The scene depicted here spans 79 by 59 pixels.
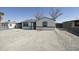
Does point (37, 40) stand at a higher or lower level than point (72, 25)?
lower

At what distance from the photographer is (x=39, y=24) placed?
398 centimetres

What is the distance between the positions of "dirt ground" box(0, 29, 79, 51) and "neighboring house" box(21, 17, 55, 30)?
12cm

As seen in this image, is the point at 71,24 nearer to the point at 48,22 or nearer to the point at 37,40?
the point at 48,22

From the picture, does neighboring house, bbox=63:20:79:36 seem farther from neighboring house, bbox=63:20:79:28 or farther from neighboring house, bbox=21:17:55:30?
neighboring house, bbox=21:17:55:30

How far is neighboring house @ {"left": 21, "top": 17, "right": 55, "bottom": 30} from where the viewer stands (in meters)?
3.89

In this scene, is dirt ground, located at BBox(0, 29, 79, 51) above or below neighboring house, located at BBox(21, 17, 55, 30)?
below

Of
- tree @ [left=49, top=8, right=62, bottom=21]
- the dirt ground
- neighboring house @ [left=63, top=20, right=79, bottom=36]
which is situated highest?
tree @ [left=49, top=8, right=62, bottom=21]

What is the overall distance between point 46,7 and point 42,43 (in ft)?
3.12

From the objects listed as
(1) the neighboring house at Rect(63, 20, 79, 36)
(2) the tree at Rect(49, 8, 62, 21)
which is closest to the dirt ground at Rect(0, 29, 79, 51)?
(1) the neighboring house at Rect(63, 20, 79, 36)

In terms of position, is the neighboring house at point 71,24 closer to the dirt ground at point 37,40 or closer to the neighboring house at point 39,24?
the dirt ground at point 37,40

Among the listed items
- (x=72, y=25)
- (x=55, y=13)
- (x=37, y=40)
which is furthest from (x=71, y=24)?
(x=37, y=40)

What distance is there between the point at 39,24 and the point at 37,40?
47 cm

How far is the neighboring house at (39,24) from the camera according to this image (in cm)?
389
